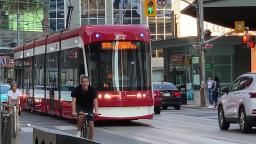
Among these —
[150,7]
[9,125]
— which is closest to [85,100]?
[9,125]

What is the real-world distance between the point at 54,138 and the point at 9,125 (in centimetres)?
420

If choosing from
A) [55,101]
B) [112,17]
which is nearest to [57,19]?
[112,17]

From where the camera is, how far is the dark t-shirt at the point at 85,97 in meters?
13.5

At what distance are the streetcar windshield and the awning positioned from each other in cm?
1805

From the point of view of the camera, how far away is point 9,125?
12.8 metres

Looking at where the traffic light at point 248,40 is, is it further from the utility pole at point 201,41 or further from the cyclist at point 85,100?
the cyclist at point 85,100

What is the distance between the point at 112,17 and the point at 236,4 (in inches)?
2263

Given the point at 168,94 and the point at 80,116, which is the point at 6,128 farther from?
the point at 168,94

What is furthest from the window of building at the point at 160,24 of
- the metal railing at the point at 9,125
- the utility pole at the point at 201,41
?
the metal railing at the point at 9,125

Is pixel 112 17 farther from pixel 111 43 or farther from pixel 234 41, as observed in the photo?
pixel 111 43

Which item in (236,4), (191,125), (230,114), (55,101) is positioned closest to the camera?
(230,114)

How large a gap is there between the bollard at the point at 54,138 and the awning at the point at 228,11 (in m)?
30.0

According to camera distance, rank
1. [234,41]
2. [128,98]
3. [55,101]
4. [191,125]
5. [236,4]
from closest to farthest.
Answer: [128,98], [191,125], [55,101], [236,4], [234,41]

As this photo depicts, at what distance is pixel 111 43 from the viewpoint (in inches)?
877
